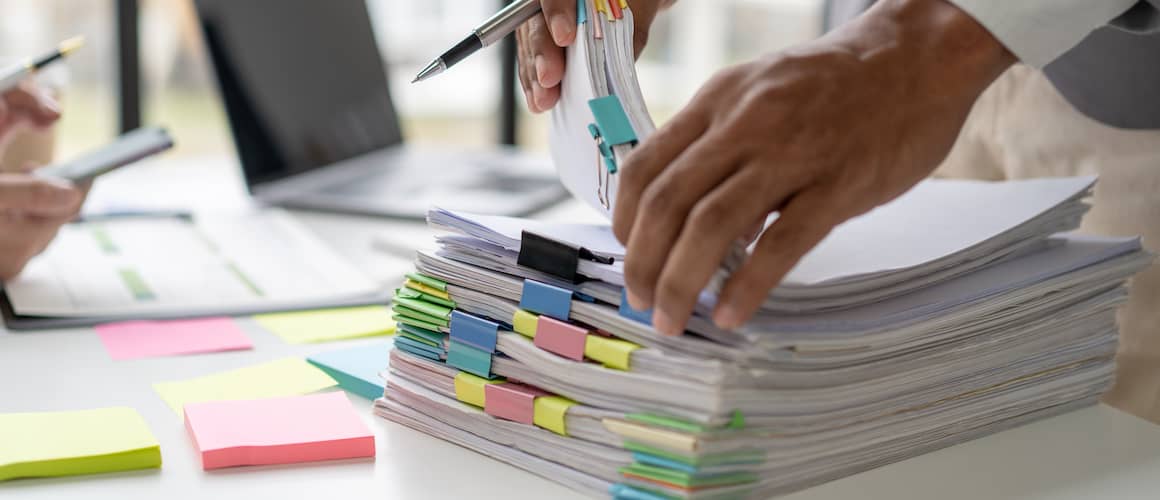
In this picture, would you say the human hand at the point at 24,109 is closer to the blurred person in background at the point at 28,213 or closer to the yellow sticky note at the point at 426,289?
the blurred person in background at the point at 28,213

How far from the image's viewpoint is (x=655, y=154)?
539 millimetres

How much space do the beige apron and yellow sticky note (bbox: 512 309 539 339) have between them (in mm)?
504

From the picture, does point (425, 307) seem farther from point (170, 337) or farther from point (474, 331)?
point (170, 337)

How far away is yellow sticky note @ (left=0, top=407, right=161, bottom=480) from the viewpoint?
616 mm

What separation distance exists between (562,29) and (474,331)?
213 mm

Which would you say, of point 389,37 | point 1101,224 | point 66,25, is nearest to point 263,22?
point 1101,224

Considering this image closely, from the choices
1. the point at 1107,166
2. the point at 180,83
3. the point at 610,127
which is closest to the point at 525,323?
the point at 610,127

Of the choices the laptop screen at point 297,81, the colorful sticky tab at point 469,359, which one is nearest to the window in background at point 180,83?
the laptop screen at point 297,81

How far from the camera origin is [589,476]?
60 centimetres

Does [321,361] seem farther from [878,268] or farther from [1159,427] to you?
[1159,427]

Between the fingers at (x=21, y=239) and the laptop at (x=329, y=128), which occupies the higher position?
the laptop at (x=329, y=128)

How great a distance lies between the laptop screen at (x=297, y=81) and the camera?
153cm

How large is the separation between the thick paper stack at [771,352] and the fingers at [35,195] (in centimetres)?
51

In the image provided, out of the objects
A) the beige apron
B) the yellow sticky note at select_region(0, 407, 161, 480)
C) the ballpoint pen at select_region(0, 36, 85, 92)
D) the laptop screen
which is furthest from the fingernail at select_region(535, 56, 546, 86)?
the laptop screen
